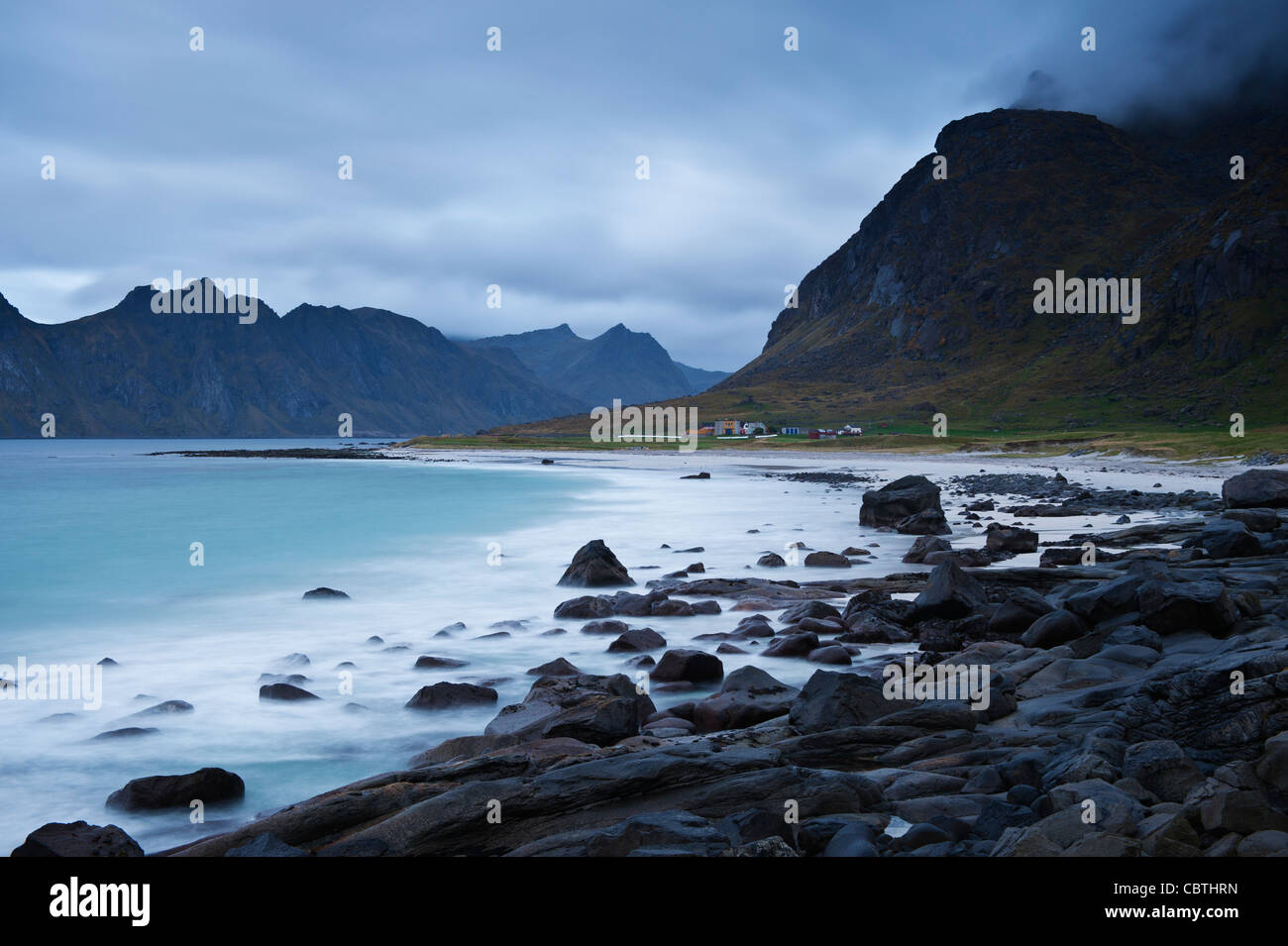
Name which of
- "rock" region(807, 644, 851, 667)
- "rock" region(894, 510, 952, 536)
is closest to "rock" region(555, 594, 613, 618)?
"rock" region(807, 644, 851, 667)

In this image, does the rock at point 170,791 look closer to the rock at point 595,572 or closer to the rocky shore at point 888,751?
the rocky shore at point 888,751

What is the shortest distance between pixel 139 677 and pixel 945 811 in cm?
1531

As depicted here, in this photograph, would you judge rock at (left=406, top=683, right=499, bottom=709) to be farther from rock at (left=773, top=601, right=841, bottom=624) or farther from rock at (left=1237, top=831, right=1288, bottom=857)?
rock at (left=1237, top=831, right=1288, bottom=857)

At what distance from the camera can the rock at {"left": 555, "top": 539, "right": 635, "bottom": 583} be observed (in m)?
23.7

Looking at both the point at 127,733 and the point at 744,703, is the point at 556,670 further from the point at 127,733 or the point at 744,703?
the point at 127,733

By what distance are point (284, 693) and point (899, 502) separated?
27.0 metres

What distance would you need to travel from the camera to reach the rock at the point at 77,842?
691cm

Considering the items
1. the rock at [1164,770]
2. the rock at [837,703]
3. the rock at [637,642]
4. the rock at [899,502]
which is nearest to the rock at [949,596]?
the rock at [637,642]

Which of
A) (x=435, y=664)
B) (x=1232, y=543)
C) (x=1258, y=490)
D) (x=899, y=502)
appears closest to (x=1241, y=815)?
(x=435, y=664)

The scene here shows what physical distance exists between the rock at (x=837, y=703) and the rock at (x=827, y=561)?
14248 millimetres

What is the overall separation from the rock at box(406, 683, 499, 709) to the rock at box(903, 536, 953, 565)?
50.8 feet

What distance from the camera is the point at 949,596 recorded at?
51.8ft

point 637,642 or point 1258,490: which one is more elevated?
point 1258,490
